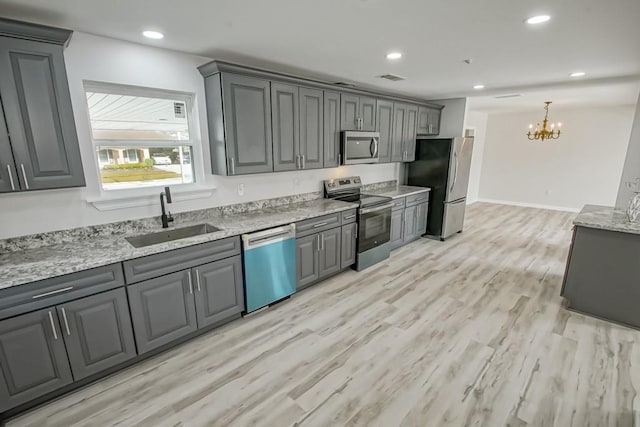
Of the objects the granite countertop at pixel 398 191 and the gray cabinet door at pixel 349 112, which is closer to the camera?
the gray cabinet door at pixel 349 112

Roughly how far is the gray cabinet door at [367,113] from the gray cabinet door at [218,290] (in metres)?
2.60

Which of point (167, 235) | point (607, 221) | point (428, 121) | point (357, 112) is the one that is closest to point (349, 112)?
A: point (357, 112)

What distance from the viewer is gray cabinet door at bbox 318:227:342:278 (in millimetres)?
3443

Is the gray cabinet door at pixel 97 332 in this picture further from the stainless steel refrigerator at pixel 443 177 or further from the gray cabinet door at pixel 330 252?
the stainless steel refrigerator at pixel 443 177

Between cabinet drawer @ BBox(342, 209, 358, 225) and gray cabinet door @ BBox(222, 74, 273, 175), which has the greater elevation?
gray cabinet door @ BBox(222, 74, 273, 175)

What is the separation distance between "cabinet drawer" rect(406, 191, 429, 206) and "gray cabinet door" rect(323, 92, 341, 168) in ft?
5.09

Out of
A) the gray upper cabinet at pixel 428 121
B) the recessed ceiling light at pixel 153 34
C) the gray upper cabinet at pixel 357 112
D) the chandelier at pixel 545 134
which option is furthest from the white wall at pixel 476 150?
the recessed ceiling light at pixel 153 34

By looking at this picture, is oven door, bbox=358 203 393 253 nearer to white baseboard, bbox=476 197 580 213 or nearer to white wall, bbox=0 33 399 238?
white wall, bbox=0 33 399 238

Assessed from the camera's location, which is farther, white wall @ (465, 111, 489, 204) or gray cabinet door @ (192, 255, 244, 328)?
white wall @ (465, 111, 489, 204)

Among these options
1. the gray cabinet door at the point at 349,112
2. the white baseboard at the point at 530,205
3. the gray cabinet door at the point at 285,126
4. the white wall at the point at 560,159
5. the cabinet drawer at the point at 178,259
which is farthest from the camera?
the white baseboard at the point at 530,205

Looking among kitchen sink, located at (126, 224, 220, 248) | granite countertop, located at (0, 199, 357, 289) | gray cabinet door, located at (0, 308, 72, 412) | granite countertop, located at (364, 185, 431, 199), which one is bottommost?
gray cabinet door, located at (0, 308, 72, 412)

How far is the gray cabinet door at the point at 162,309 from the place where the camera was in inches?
85.9

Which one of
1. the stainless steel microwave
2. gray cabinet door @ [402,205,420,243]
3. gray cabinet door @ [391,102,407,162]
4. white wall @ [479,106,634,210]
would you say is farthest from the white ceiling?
white wall @ [479,106,634,210]

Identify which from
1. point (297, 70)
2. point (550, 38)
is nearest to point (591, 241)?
point (550, 38)
